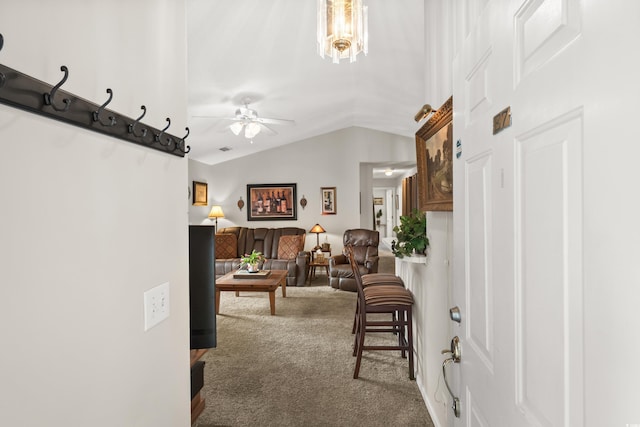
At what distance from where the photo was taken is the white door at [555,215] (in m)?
0.42

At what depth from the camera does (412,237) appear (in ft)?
8.43

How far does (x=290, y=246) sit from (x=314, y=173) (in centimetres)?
175

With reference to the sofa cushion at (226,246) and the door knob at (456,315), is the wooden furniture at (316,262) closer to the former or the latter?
the sofa cushion at (226,246)

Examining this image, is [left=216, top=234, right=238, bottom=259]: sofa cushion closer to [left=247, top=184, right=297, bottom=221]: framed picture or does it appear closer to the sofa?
the sofa

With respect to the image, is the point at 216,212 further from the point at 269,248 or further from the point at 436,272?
the point at 436,272

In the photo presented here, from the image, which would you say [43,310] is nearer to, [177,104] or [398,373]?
[177,104]

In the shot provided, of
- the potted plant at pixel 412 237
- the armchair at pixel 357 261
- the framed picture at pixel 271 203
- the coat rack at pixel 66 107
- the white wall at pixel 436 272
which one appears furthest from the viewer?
the framed picture at pixel 271 203

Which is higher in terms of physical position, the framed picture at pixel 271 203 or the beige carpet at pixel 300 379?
the framed picture at pixel 271 203

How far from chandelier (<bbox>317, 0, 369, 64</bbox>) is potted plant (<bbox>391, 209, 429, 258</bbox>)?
128 centimetres

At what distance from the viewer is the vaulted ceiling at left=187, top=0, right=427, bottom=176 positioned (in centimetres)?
289

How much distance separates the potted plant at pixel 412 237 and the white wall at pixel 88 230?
1.74 m

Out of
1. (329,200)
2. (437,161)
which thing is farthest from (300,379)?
(329,200)

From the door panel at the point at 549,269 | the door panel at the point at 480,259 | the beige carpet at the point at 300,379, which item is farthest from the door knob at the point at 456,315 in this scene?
the beige carpet at the point at 300,379

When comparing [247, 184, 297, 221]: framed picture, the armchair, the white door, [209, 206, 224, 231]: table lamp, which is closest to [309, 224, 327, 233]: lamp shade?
the armchair
